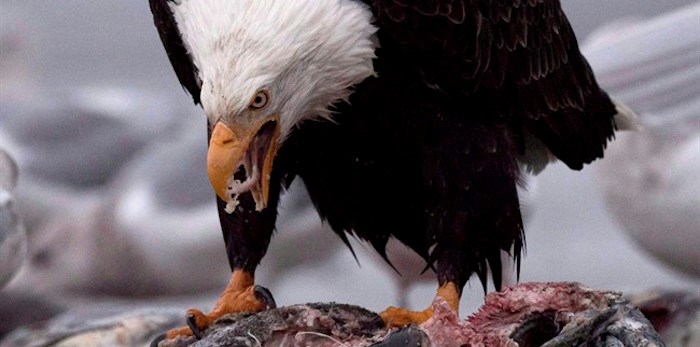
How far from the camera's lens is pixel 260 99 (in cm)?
309

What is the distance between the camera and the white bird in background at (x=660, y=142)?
5.58 meters

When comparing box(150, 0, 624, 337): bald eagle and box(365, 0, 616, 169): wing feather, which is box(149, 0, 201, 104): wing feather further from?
box(365, 0, 616, 169): wing feather

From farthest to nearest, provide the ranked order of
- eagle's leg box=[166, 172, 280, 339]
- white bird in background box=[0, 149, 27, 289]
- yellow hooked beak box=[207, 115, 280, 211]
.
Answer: white bird in background box=[0, 149, 27, 289], eagle's leg box=[166, 172, 280, 339], yellow hooked beak box=[207, 115, 280, 211]

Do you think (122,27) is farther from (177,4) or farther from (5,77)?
(177,4)

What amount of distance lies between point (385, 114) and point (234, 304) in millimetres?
604

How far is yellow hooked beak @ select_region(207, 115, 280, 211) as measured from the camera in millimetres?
3014

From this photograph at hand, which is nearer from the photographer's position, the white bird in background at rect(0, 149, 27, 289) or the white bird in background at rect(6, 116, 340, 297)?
the white bird in background at rect(0, 149, 27, 289)

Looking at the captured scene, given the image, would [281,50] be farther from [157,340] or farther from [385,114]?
[157,340]

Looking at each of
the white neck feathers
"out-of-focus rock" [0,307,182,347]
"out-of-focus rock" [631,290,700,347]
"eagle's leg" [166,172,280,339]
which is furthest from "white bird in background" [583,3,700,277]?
the white neck feathers

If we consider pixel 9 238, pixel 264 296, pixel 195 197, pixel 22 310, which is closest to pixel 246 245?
pixel 264 296

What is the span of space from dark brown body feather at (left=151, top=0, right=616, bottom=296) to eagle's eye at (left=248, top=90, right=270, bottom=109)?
1.15ft

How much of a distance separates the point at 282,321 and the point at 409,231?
95 cm

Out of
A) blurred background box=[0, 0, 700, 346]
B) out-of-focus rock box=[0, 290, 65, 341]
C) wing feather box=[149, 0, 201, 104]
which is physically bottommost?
out-of-focus rock box=[0, 290, 65, 341]

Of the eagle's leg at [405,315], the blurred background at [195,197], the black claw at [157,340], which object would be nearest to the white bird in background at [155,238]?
the blurred background at [195,197]
